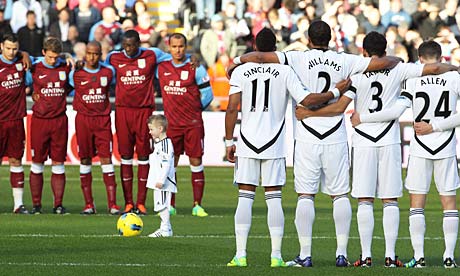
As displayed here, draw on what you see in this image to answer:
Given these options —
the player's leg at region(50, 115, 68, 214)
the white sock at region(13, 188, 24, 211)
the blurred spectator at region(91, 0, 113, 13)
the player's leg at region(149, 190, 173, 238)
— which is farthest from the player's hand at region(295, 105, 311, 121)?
the blurred spectator at region(91, 0, 113, 13)

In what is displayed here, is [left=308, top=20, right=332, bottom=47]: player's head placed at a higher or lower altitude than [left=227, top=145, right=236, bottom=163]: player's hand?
higher

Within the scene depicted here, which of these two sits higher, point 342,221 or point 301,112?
point 301,112

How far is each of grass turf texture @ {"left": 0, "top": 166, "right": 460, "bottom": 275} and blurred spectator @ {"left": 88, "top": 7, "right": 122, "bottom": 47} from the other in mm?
9247

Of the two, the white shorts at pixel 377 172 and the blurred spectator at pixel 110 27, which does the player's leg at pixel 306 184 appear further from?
the blurred spectator at pixel 110 27

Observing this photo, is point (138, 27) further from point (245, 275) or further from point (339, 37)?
point (245, 275)

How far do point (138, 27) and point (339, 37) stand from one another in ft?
15.3

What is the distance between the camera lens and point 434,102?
543 inches

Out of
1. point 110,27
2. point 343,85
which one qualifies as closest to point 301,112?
point 343,85

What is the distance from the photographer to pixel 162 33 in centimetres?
3188

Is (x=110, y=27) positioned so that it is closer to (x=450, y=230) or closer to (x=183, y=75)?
(x=183, y=75)

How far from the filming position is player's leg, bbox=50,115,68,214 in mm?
19484

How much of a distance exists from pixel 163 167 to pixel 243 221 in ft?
10.6

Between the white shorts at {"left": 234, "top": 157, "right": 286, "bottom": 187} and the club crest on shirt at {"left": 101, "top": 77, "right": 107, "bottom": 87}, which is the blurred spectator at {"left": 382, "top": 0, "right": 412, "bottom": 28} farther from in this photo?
the white shorts at {"left": 234, "top": 157, "right": 286, "bottom": 187}

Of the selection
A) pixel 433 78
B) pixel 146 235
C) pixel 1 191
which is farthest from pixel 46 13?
pixel 433 78
